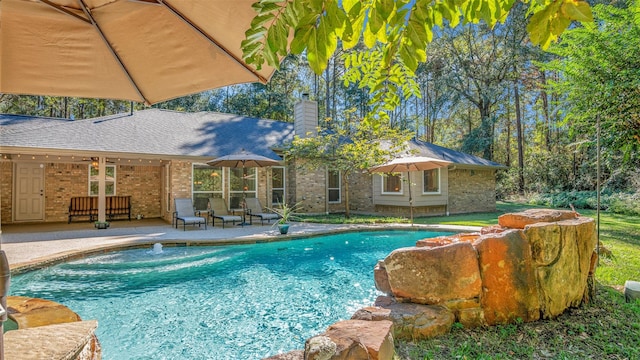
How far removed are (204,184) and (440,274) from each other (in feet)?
36.2

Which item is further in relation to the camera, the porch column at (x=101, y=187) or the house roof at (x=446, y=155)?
the house roof at (x=446, y=155)

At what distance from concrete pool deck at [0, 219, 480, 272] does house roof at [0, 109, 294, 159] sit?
8.48 ft

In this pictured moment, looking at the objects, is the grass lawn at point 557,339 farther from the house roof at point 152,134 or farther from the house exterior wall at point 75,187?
the house exterior wall at point 75,187

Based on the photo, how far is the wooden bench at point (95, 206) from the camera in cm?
1241

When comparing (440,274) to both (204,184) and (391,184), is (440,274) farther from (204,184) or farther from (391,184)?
(391,184)

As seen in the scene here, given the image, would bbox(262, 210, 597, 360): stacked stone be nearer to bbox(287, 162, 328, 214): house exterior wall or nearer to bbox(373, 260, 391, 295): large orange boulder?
bbox(373, 260, 391, 295): large orange boulder

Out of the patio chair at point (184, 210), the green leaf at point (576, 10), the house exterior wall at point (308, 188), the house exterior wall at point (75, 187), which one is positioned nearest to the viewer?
the green leaf at point (576, 10)

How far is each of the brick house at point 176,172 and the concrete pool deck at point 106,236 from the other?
5.75ft

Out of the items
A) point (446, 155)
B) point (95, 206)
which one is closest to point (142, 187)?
point (95, 206)

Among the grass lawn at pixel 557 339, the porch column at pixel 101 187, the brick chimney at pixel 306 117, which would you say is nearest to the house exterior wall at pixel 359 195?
the brick chimney at pixel 306 117

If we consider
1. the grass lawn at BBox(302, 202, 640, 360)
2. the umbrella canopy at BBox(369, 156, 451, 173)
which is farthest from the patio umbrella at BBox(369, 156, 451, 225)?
the grass lawn at BBox(302, 202, 640, 360)

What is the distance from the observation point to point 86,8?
2109 mm

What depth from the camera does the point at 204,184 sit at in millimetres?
12930

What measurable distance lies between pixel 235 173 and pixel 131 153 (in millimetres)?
4042
